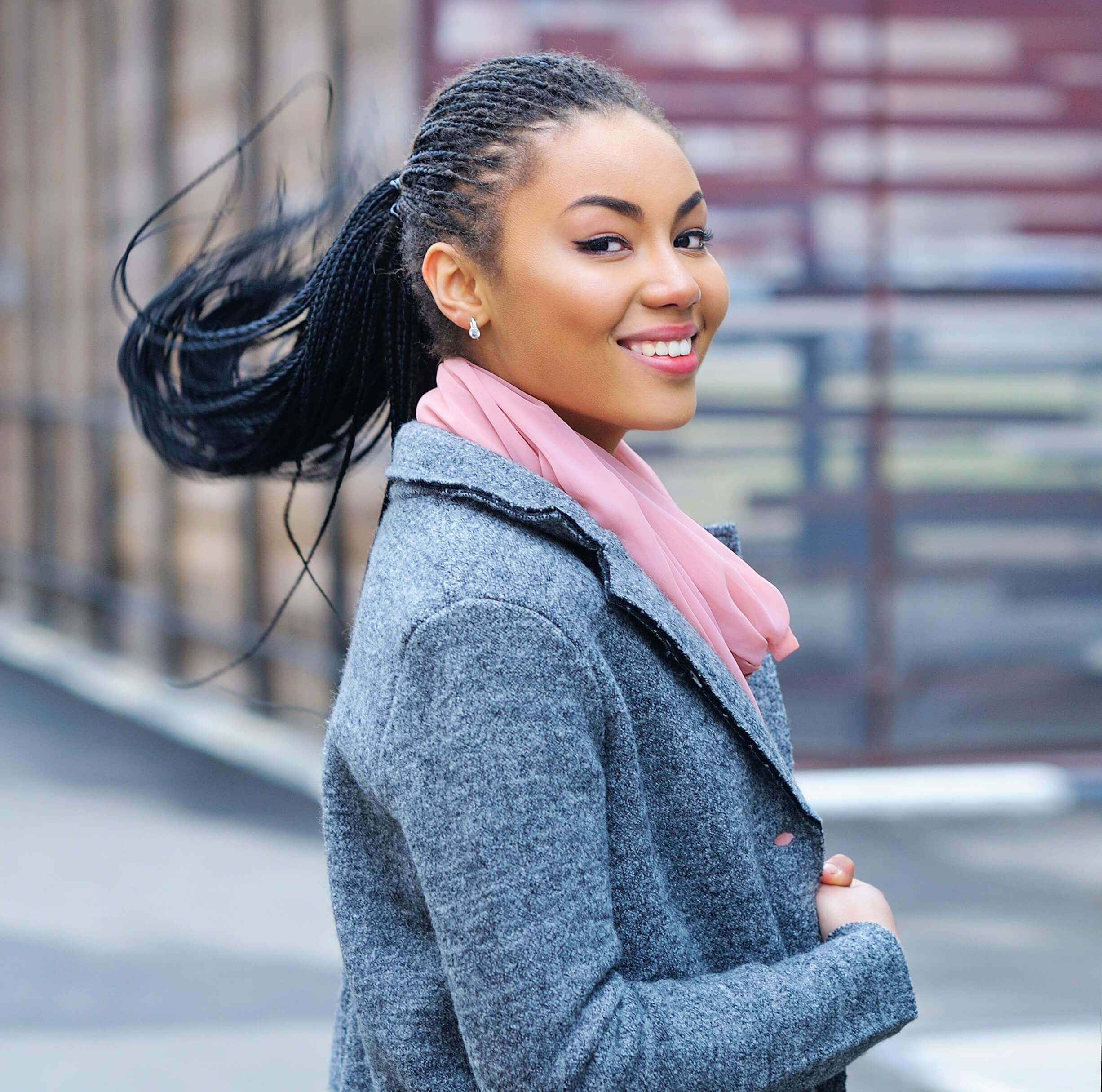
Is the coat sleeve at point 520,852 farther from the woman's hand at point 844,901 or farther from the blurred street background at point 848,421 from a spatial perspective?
the blurred street background at point 848,421

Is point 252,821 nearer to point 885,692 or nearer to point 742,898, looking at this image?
point 885,692

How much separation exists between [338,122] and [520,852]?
17.0 ft

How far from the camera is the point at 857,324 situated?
18.7 feet

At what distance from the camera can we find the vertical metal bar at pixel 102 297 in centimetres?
820

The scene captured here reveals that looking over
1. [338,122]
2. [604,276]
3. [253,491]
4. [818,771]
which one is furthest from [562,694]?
[253,491]

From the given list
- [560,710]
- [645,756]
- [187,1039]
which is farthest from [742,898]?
[187,1039]

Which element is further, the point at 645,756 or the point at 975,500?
the point at 975,500

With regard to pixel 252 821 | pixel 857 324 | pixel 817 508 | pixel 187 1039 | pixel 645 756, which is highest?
pixel 645 756

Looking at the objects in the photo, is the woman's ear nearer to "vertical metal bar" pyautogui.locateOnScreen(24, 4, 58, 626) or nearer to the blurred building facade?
the blurred building facade

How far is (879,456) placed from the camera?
5773 mm

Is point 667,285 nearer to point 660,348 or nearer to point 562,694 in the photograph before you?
point 660,348

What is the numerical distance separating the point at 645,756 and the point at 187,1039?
8.92 ft

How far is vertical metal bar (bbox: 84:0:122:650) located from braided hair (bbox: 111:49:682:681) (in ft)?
21.6

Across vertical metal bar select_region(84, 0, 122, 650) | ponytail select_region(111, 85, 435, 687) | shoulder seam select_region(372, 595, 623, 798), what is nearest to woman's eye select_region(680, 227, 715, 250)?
ponytail select_region(111, 85, 435, 687)
